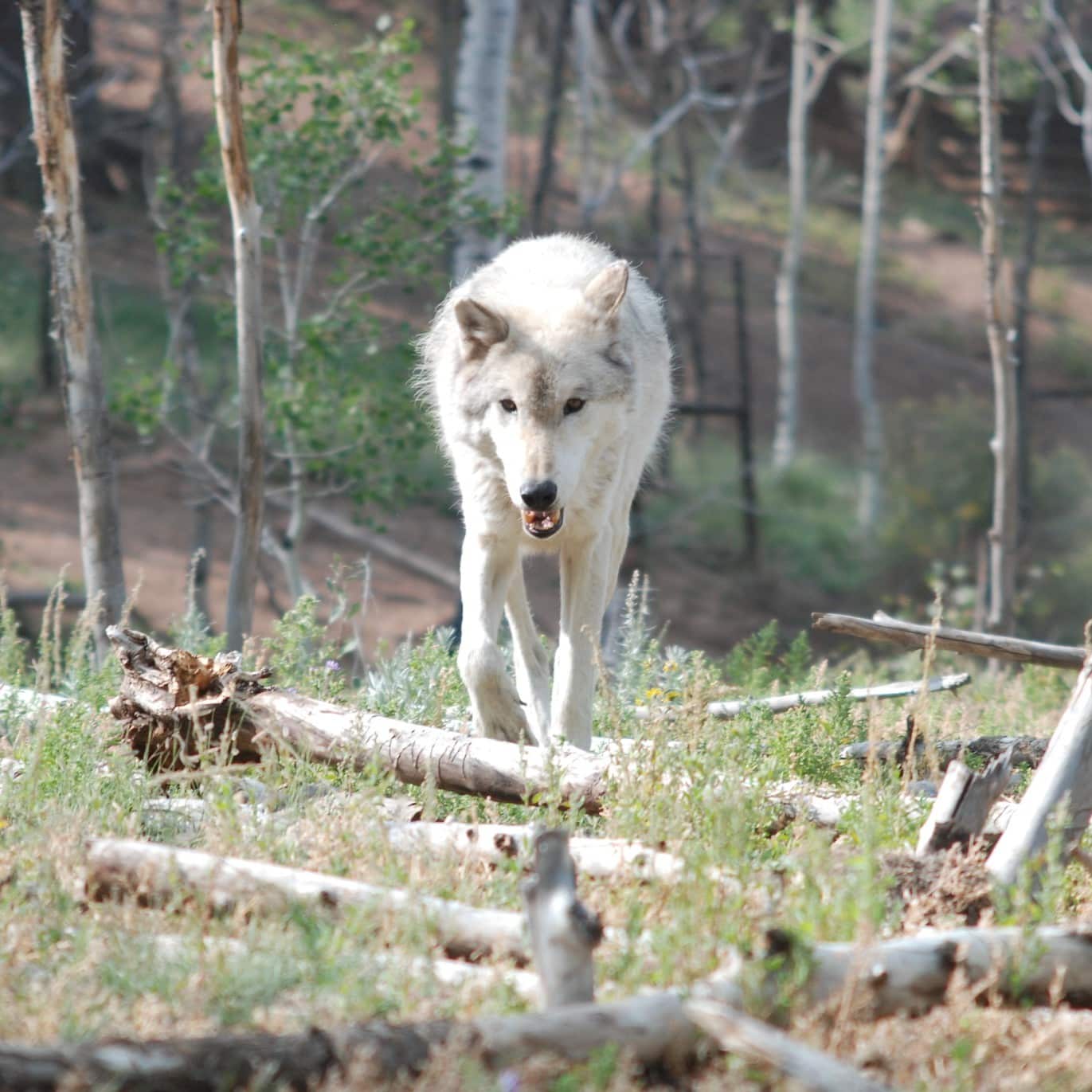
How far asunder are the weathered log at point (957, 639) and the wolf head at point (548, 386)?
112 centimetres

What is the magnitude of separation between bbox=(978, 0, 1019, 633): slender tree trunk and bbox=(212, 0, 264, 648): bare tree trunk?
14.7ft

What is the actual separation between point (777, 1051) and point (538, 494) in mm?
2824

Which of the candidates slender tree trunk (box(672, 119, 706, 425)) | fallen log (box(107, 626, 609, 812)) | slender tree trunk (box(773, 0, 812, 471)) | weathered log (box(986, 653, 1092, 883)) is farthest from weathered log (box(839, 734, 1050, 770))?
slender tree trunk (box(773, 0, 812, 471))

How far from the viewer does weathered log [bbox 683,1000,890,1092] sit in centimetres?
257

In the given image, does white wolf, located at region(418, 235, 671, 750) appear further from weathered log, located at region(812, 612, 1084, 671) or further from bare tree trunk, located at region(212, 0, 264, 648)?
bare tree trunk, located at region(212, 0, 264, 648)

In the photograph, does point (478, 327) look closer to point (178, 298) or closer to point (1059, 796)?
point (1059, 796)

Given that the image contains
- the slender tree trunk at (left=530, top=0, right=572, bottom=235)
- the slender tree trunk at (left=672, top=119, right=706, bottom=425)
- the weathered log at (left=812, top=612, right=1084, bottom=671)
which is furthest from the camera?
the slender tree trunk at (left=672, top=119, right=706, bottom=425)

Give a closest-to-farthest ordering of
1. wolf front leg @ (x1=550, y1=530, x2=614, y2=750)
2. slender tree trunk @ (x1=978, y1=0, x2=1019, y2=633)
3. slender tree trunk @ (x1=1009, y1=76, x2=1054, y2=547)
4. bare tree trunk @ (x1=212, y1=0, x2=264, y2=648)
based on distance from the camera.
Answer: wolf front leg @ (x1=550, y1=530, x2=614, y2=750) < bare tree trunk @ (x1=212, y1=0, x2=264, y2=648) < slender tree trunk @ (x1=978, y1=0, x2=1019, y2=633) < slender tree trunk @ (x1=1009, y1=76, x2=1054, y2=547)

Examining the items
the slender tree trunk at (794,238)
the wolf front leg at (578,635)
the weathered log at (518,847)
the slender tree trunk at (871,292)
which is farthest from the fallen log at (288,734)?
the slender tree trunk at (794,238)

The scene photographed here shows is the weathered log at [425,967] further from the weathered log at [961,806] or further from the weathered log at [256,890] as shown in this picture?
the weathered log at [961,806]

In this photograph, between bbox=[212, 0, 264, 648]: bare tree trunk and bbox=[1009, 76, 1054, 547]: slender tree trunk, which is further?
bbox=[1009, 76, 1054, 547]: slender tree trunk

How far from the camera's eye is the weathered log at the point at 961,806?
3.94 m

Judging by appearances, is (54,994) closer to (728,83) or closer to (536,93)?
(536,93)

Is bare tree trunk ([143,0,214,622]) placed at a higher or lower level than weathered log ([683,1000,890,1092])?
higher
